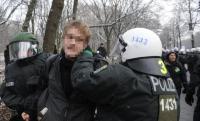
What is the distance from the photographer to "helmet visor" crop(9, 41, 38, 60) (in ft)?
13.5

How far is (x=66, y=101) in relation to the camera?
3.51 meters

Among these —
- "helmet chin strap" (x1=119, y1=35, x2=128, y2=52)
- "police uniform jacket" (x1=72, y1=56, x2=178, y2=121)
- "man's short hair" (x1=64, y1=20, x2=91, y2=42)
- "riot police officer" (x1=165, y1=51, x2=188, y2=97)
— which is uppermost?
"man's short hair" (x1=64, y1=20, x2=91, y2=42)

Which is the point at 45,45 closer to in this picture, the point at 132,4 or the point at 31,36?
the point at 31,36

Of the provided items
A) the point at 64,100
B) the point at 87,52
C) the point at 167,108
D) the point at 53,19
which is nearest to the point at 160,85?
the point at 167,108

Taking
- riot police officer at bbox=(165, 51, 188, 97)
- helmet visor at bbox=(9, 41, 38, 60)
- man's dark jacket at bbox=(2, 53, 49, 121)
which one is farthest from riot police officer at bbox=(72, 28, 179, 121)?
riot police officer at bbox=(165, 51, 188, 97)

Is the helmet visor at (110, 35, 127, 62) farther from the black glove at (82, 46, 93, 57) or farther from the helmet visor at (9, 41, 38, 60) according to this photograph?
the helmet visor at (9, 41, 38, 60)

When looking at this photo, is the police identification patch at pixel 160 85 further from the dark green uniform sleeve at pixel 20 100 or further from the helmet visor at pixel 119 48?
the dark green uniform sleeve at pixel 20 100

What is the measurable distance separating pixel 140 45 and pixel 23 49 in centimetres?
128

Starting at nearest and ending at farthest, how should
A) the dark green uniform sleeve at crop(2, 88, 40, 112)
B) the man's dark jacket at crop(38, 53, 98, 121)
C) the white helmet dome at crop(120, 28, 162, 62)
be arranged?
the white helmet dome at crop(120, 28, 162, 62)
the man's dark jacket at crop(38, 53, 98, 121)
the dark green uniform sleeve at crop(2, 88, 40, 112)

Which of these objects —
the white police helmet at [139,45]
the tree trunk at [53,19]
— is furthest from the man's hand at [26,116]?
the tree trunk at [53,19]

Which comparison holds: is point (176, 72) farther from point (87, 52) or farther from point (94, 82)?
point (94, 82)

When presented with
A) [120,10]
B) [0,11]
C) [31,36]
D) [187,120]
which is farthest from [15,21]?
[31,36]

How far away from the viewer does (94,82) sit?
10.5 feet

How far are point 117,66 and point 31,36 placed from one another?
50.1 inches
